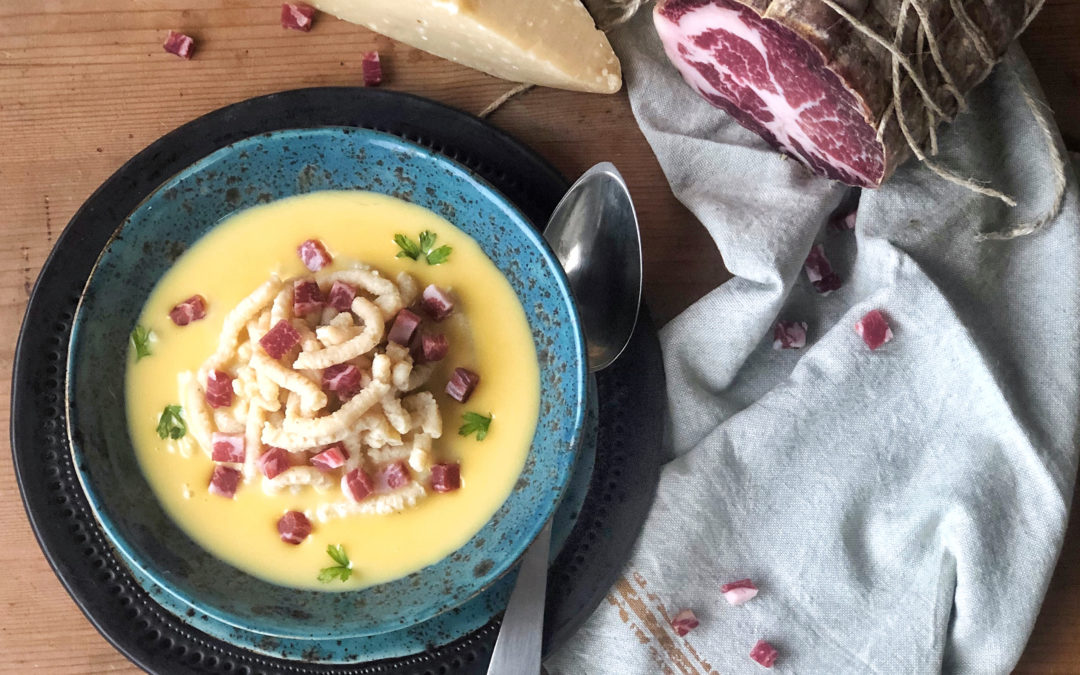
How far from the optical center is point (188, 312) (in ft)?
5.26

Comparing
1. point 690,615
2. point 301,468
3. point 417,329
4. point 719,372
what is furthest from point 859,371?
point 301,468

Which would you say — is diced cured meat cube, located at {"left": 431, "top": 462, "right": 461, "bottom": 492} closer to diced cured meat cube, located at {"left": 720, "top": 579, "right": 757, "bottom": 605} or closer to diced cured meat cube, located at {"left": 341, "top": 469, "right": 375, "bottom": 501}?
diced cured meat cube, located at {"left": 341, "top": 469, "right": 375, "bottom": 501}

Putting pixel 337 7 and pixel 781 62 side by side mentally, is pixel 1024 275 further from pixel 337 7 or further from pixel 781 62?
pixel 337 7

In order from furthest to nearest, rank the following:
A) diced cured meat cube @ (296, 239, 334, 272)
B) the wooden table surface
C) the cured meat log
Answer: the wooden table surface → diced cured meat cube @ (296, 239, 334, 272) → the cured meat log

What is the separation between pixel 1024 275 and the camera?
1749 mm

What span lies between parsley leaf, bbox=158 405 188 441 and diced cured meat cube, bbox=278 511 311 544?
0.23 meters

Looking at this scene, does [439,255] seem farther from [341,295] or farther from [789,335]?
[789,335]

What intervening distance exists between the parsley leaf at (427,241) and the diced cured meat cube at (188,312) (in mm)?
389

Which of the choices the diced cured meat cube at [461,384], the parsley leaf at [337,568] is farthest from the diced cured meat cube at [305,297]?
the parsley leaf at [337,568]

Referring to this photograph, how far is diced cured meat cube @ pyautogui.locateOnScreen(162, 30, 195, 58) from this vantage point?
1.77 metres

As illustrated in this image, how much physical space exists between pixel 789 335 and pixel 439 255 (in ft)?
2.24

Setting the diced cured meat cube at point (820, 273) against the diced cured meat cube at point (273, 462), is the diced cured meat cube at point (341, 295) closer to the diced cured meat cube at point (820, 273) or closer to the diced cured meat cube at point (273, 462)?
the diced cured meat cube at point (273, 462)

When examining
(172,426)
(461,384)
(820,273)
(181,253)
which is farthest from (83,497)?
(820,273)

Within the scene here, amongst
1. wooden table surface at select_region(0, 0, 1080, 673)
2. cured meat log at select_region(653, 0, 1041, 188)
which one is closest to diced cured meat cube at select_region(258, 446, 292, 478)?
wooden table surface at select_region(0, 0, 1080, 673)
